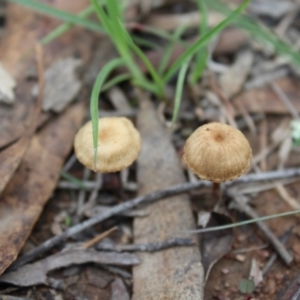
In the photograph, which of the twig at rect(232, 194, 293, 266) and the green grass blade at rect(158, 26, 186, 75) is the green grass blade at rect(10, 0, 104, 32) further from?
the twig at rect(232, 194, 293, 266)

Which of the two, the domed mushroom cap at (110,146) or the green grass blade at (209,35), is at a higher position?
the green grass blade at (209,35)

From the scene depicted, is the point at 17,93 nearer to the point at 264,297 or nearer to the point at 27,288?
the point at 27,288

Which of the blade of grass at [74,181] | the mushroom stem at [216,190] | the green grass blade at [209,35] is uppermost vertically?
the green grass blade at [209,35]

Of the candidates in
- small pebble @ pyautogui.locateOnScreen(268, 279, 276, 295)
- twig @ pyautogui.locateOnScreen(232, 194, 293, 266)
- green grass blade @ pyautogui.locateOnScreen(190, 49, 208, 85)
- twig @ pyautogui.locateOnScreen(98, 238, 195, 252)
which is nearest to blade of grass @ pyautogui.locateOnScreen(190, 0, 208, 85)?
green grass blade @ pyautogui.locateOnScreen(190, 49, 208, 85)

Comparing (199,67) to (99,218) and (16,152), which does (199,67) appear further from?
(16,152)

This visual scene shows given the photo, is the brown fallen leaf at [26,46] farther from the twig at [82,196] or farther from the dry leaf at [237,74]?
the dry leaf at [237,74]

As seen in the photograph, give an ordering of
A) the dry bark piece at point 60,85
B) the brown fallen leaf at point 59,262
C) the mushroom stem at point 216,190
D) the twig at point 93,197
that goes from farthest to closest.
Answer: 1. the dry bark piece at point 60,85
2. the twig at point 93,197
3. the mushroom stem at point 216,190
4. the brown fallen leaf at point 59,262

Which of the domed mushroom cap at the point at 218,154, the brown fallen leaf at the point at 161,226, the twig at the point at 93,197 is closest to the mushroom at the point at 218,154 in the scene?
the domed mushroom cap at the point at 218,154
